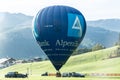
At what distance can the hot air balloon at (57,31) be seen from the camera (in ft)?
264

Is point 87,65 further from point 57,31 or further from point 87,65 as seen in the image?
point 57,31

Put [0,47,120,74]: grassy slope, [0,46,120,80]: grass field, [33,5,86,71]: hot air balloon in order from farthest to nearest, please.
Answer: [0,47,120,74]: grassy slope, [0,46,120,80]: grass field, [33,5,86,71]: hot air balloon

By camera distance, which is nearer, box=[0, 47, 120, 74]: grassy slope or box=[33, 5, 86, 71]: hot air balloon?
box=[33, 5, 86, 71]: hot air balloon

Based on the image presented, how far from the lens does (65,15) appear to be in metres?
80.8

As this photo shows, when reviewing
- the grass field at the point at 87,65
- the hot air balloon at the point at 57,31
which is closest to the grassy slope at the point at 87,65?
the grass field at the point at 87,65

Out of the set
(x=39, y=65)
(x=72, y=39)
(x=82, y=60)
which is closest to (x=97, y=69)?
(x=82, y=60)

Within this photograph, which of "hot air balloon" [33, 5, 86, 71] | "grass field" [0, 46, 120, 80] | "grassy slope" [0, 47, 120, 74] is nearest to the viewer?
"hot air balloon" [33, 5, 86, 71]

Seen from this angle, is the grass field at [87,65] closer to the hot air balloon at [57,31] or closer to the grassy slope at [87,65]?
the grassy slope at [87,65]

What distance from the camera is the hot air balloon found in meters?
80.5

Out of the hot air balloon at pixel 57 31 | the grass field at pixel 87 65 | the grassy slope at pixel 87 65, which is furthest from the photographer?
the grassy slope at pixel 87 65

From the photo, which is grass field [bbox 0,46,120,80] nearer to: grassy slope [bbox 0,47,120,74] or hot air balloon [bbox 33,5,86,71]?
grassy slope [bbox 0,47,120,74]

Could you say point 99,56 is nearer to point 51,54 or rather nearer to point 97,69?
point 97,69

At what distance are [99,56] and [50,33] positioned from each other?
115m

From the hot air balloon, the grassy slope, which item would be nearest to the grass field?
the grassy slope
